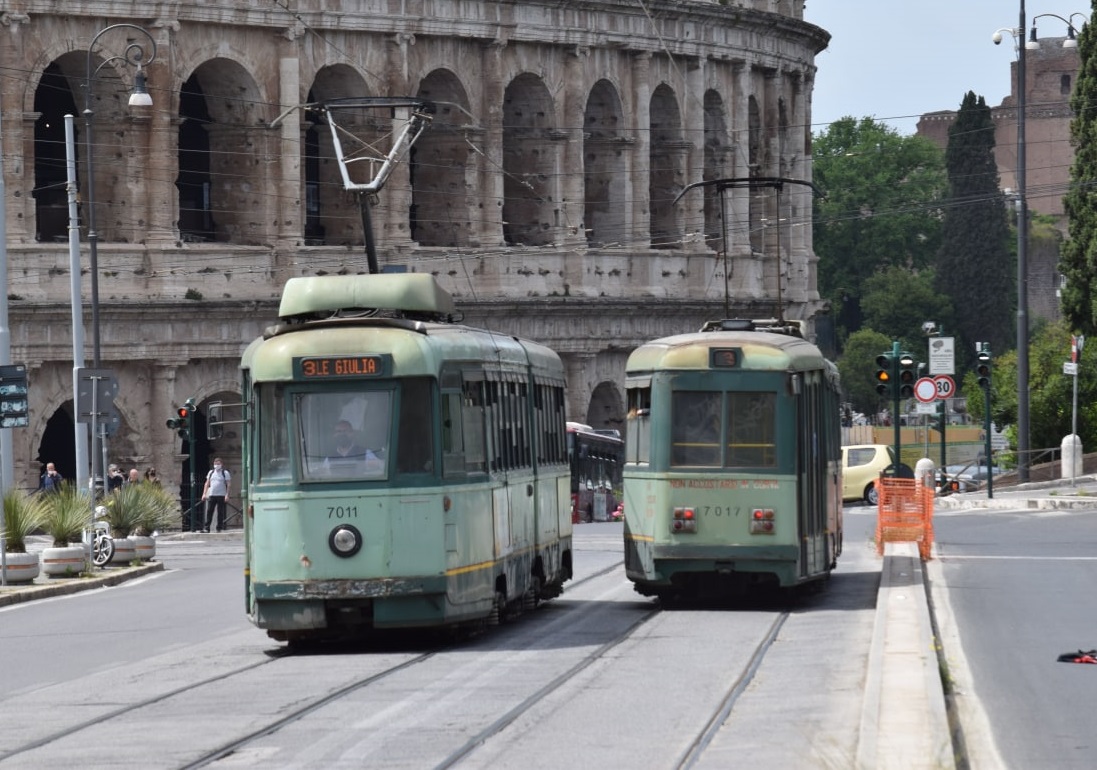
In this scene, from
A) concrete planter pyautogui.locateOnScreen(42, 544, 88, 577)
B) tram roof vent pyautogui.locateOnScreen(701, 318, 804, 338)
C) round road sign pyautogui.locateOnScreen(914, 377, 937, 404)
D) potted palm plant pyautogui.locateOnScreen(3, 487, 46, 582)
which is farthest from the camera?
round road sign pyautogui.locateOnScreen(914, 377, 937, 404)

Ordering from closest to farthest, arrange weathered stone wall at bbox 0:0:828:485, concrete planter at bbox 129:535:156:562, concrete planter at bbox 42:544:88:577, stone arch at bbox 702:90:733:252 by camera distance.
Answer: concrete planter at bbox 42:544:88:577 < concrete planter at bbox 129:535:156:562 < weathered stone wall at bbox 0:0:828:485 < stone arch at bbox 702:90:733:252

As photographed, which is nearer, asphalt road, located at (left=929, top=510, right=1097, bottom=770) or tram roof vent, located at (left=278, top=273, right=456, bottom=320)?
asphalt road, located at (left=929, top=510, right=1097, bottom=770)

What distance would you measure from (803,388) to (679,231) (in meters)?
42.5

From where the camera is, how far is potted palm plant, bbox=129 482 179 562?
117 ft

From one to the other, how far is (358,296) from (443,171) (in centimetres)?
3982

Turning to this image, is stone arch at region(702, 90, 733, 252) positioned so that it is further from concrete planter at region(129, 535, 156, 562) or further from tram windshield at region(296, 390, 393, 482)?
tram windshield at region(296, 390, 393, 482)

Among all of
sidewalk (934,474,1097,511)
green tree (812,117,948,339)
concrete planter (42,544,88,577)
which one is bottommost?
sidewalk (934,474,1097,511)

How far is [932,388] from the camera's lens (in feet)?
162

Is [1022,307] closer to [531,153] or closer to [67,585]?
[531,153]

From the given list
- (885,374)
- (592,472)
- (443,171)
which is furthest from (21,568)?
(443,171)

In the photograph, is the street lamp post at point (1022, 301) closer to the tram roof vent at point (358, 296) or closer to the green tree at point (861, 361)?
the tram roof vent at point (358, 296)

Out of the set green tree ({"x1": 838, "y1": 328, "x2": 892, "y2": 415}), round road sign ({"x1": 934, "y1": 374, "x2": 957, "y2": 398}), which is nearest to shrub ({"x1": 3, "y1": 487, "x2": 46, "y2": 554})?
round road sign ({"x1": 934, "y1": 374, "x2": 957, "y2": 398})

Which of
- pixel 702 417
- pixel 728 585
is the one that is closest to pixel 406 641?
pixel 702 417

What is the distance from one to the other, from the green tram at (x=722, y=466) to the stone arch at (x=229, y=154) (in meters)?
34.0
